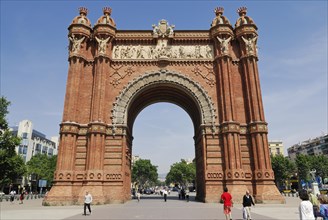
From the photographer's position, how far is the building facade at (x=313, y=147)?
8631 cm

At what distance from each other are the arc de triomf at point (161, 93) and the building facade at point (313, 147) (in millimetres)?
68595

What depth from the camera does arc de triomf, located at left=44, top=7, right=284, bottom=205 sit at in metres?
23.5

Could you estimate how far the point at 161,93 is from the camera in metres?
30.3

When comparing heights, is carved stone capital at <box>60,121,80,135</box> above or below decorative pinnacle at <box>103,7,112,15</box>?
below

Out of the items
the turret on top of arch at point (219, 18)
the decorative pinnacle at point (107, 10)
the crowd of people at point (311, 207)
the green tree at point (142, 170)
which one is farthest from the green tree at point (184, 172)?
the crowd of people at point (311, 207)

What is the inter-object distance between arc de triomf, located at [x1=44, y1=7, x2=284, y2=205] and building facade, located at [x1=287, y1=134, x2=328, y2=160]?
68.6 meters

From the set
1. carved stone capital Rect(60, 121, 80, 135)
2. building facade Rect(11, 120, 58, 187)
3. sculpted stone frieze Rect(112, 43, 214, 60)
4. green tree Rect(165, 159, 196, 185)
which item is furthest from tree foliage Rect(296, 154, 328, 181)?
building facade Rect(11, 120, 58, 187)

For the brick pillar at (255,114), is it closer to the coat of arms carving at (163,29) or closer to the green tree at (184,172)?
the coat of arms carving at (163,29)

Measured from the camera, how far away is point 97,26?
27.5 m

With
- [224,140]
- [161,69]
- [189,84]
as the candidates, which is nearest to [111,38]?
[161,69]

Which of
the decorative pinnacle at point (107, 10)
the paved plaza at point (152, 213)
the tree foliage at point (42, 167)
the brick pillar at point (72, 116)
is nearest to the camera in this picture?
the paved plaza at point (152, 213)

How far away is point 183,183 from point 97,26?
92346 millimetres

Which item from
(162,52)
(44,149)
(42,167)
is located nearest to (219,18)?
(162,52)

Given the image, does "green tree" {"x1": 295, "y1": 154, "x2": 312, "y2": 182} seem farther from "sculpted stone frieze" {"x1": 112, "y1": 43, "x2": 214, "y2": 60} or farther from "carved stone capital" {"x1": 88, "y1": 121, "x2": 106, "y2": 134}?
"carved stone capital" {"x1": 88, "y1": 121, "x2": 106, "y2": 134}
